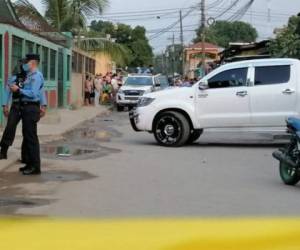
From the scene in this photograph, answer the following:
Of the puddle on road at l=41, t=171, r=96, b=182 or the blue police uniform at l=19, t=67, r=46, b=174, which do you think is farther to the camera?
the blue police uniform at l=19, t=67, r=46, b=174

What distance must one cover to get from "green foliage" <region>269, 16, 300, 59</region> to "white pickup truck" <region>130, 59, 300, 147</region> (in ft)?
36.5

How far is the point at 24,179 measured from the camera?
9789 millimetres

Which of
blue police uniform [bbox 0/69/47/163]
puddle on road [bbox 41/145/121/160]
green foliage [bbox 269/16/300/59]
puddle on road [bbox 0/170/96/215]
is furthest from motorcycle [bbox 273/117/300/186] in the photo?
green foliage [bbox 269/16/300/59]

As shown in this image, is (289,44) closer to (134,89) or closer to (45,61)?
(45,61)

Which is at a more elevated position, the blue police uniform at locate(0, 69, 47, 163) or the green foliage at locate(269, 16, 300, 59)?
the green foliage at locate(269, 16, 300, 59)

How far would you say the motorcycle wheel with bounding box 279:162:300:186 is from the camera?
30.9 ft

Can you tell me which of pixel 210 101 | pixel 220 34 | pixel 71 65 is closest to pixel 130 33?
pixel 220 34

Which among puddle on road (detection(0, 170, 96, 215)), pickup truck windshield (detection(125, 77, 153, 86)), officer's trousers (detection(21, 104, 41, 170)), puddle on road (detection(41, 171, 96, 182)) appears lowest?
puddle on road (detection(41, 171, 96, 182))

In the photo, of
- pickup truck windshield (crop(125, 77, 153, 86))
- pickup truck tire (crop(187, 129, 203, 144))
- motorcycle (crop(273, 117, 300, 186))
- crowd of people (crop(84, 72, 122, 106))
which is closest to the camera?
motorcycle (crop(273, 117, 300, 186))

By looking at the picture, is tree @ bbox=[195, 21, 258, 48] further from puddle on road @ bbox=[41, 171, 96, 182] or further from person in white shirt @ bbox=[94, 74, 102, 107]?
puddle on road @ bbox=[41, 171, 96, 182]

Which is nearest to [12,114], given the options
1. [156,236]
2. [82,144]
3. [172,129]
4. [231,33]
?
[82,144]

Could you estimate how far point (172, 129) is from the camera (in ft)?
48.5

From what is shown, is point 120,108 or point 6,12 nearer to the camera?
point 6,12

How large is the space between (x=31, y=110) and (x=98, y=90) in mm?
27082
